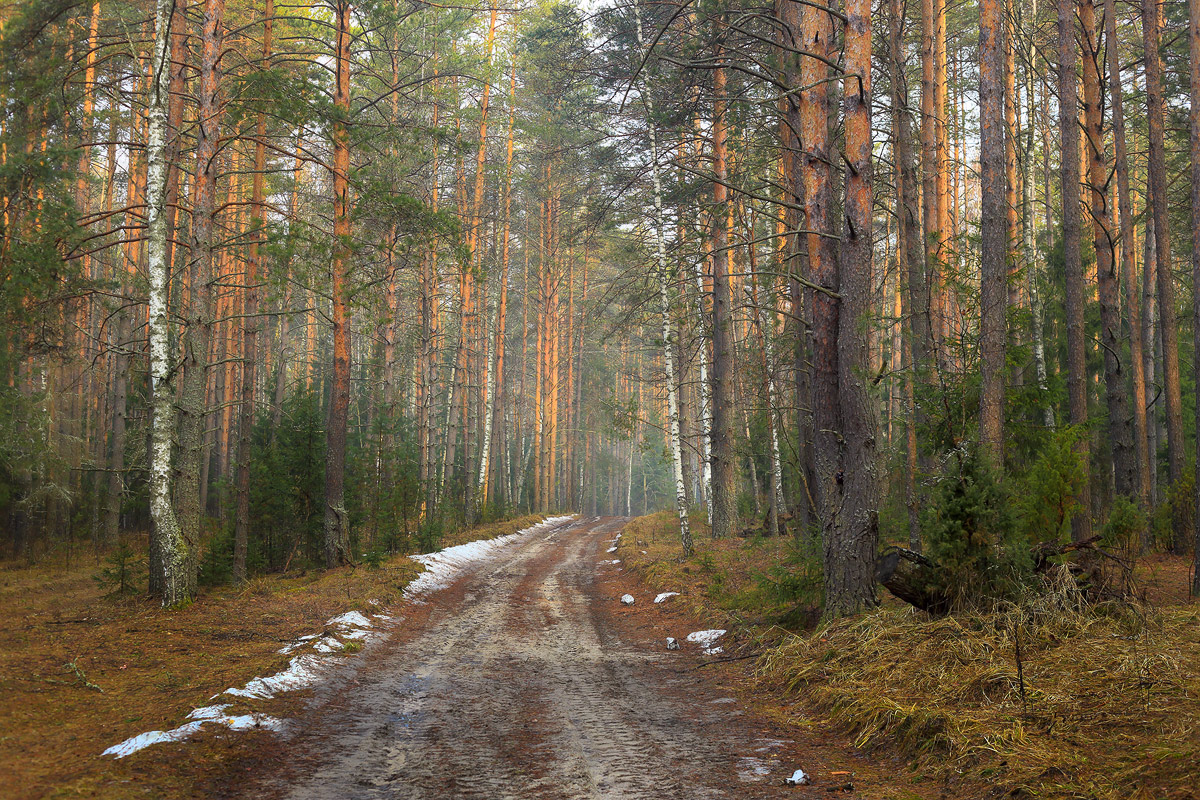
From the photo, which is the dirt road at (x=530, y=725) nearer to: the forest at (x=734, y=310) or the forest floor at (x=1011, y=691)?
the forest floor at (x=1011, y=691)

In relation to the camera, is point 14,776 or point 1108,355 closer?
point 14,776

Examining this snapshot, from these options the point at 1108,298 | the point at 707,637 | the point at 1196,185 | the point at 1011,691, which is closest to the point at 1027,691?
the point at 1011,691

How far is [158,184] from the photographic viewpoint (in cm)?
913

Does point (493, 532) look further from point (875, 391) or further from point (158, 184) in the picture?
point (875, 391)

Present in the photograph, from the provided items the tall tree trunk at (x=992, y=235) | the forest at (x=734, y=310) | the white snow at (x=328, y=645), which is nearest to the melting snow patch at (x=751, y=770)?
the forest at (x=734, y=310)

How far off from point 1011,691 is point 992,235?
578 centimetres

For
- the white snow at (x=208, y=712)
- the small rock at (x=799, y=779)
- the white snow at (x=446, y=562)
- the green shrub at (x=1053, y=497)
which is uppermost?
the green shrub at (x=1053, y=497)

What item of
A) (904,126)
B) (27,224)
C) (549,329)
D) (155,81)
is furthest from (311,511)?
(549,329)

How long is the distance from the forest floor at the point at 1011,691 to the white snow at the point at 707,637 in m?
0.69

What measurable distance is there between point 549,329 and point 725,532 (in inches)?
710

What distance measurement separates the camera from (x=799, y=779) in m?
4.16

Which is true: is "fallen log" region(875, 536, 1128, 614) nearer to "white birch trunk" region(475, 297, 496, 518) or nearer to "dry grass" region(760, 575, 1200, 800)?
"dry grass" region(760, 575, 1200, 800)

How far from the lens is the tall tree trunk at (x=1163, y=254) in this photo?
11.3 m

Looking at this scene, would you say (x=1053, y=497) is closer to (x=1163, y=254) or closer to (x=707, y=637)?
(x=707, y=637)
